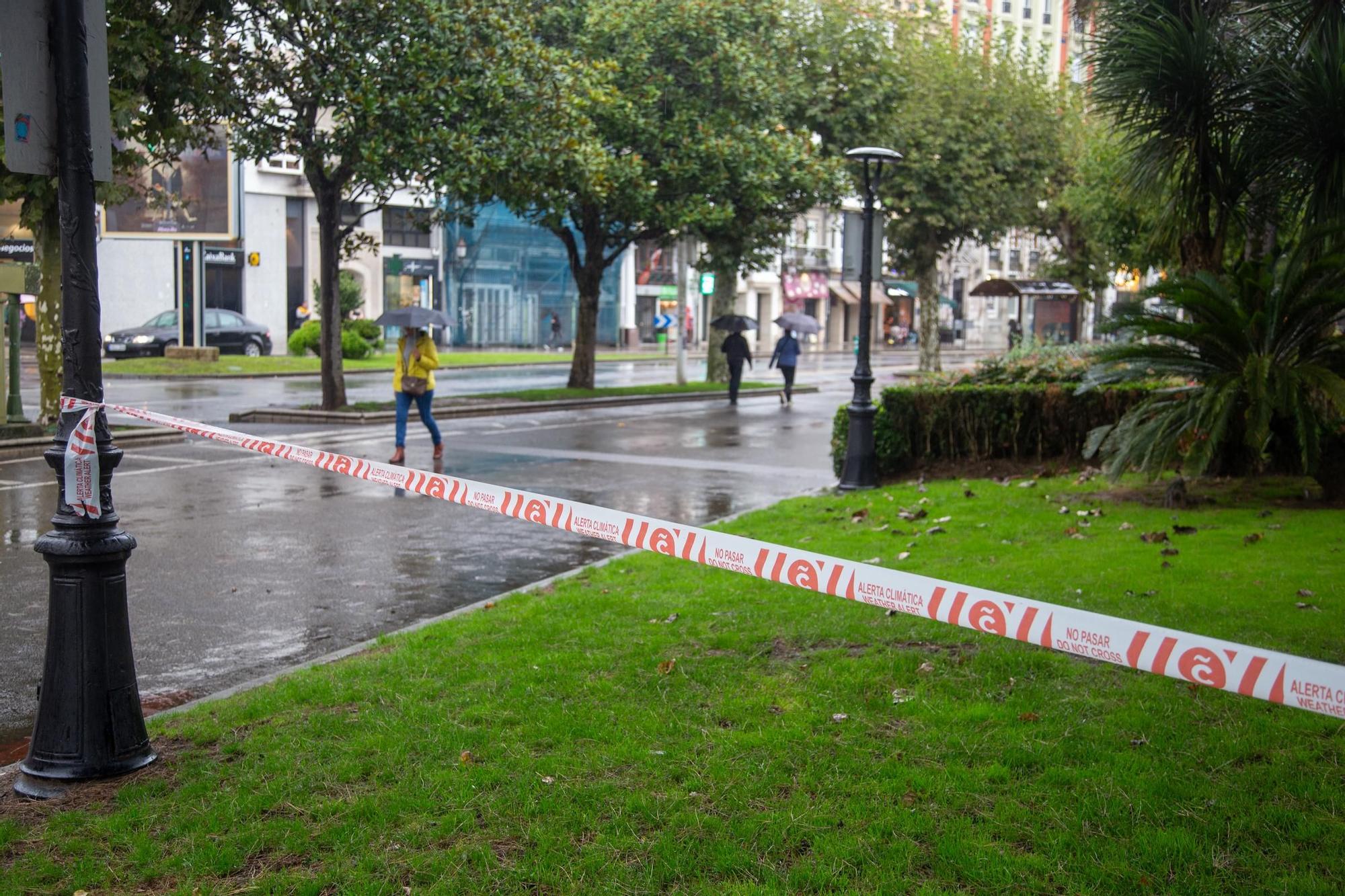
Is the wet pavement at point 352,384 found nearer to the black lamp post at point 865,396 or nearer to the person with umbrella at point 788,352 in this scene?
the person with umbrella at point 788,352

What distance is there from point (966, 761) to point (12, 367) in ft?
54.9

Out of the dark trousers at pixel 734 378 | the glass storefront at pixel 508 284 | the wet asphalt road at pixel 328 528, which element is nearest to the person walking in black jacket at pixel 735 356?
the dark trousers at pixel 734 378

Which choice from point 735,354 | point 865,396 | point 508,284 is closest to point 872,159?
point 865,396

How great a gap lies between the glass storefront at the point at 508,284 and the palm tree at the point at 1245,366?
45.6 metres

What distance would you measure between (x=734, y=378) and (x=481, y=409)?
20.6 feet

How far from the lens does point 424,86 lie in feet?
64.7

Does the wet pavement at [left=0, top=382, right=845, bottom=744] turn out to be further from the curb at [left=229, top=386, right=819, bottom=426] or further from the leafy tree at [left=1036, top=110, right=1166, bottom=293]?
the leafy tree at [left=1036, top=110, right=1166, bottom=293]

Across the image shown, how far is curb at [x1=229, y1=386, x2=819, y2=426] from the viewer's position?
2045cm

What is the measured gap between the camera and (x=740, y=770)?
14.9 feet

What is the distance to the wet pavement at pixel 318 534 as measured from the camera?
7.20 m

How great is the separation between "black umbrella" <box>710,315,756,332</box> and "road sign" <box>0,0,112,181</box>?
929 inches

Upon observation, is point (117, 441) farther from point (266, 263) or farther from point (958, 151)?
point (266, 263)

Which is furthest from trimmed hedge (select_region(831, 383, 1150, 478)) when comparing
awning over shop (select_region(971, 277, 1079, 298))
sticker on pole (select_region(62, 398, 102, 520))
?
awning over shop (select_region(971, 277, 1079, 298))

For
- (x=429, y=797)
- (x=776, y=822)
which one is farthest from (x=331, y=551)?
(x=776, y=822)
